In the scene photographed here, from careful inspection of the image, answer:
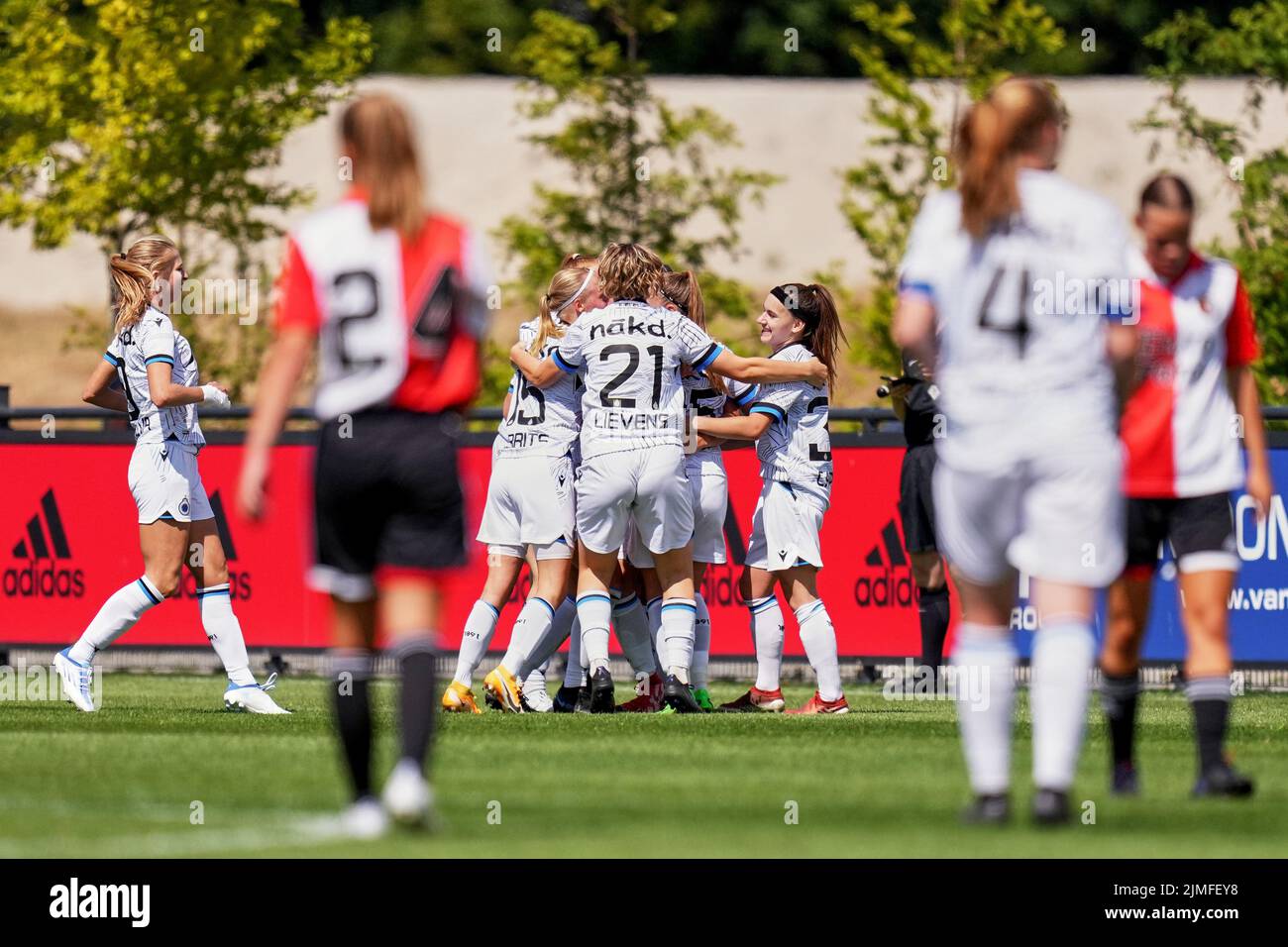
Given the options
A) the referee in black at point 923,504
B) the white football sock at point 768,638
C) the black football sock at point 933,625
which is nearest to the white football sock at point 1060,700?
the white football sock at point 768,638

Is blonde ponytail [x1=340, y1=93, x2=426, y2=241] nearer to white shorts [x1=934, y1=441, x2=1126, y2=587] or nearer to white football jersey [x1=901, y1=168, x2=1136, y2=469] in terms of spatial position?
white football jersey [x1=901, y1=168, x2=1136, y2=469]

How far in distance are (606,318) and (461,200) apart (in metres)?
36.7

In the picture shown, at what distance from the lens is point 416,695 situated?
6578mm

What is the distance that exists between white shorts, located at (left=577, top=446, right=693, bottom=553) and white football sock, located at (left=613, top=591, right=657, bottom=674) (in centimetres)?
90

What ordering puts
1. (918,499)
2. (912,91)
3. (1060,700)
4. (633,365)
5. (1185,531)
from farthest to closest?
(912,91) < (918,499) < (633,365) < (1185,531) < (1060,700)

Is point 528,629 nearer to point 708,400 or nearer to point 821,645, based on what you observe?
point 821,645

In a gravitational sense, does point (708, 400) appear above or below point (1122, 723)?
above

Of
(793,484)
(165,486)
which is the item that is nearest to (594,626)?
(793,484)

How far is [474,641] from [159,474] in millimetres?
1781

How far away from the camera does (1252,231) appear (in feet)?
70.2

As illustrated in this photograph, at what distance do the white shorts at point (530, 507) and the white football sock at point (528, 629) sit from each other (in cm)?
34

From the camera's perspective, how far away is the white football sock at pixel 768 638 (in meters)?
12.7

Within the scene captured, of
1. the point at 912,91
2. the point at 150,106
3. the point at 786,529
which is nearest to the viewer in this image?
the point at 786,529
